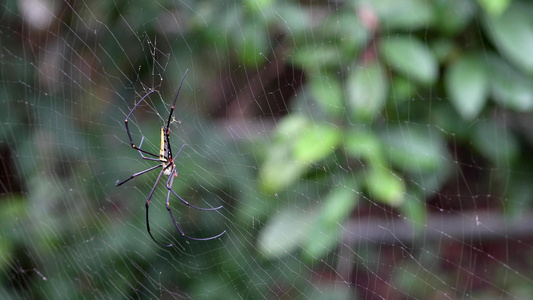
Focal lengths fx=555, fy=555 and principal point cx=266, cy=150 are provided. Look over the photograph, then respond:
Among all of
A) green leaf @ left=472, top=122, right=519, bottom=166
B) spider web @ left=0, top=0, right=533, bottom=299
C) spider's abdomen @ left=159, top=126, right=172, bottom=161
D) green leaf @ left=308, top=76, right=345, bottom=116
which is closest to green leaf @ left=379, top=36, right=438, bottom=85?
spider web @ left=0, top=0, right=533, bottom=299

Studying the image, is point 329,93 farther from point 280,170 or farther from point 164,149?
point 164,149

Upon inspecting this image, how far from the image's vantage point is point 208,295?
166 cm

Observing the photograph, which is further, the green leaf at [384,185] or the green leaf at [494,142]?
the green leaf at [494,142]

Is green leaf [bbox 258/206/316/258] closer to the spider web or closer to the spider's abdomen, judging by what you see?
the spider web

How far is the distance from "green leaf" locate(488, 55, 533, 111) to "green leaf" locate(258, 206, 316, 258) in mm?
516

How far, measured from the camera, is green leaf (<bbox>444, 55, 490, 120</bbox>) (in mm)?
1229

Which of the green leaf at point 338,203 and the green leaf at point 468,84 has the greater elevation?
the green leaf at point 468,84

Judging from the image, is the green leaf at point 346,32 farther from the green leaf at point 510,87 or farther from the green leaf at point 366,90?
the green leaf at point 510,87

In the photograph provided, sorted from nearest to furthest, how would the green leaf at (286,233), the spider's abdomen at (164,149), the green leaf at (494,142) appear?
the green leaf at (286,233), the green leaf at (494,142), the spider's abdomen at (164,149)

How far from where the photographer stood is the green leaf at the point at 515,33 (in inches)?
A: 47.9

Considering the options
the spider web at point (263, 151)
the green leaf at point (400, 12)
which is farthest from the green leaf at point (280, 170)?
the green leaf at point (400, 12)

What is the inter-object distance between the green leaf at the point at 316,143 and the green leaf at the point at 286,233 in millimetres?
168

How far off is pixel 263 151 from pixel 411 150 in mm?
373

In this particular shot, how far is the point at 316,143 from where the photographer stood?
121 cm
